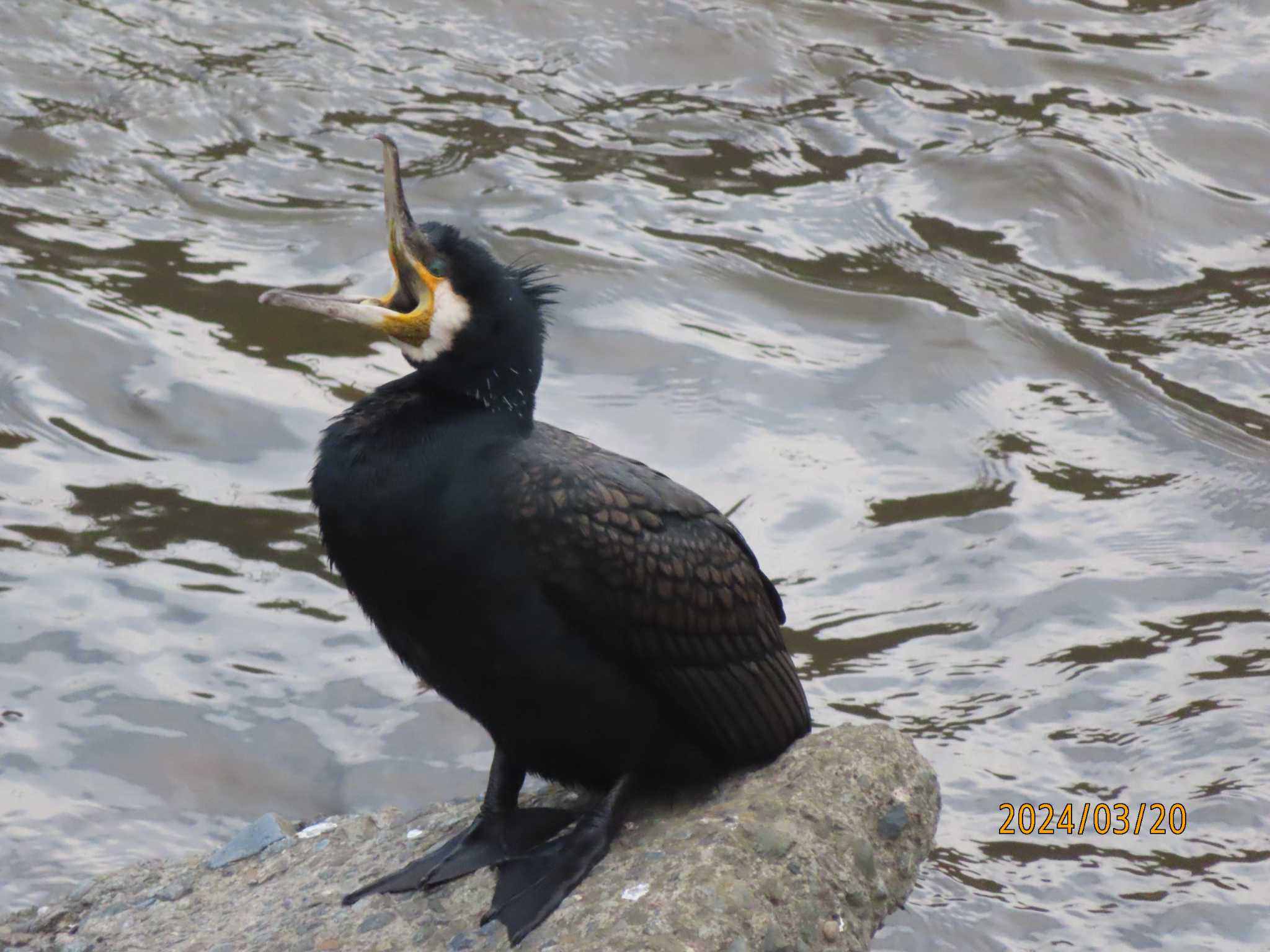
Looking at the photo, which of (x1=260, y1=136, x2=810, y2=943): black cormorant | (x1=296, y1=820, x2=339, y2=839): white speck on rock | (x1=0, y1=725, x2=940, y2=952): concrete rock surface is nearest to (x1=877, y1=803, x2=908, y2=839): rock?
(x1=0, y1=725, x2=940, y2=952): concrete rock surface

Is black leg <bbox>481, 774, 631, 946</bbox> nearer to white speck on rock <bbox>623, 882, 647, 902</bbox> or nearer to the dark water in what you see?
white speck on rock <bbox>623, 882, 647, 902</bbox>

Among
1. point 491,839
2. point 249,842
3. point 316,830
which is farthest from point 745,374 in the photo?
point 491,839

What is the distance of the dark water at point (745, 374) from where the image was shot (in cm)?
661

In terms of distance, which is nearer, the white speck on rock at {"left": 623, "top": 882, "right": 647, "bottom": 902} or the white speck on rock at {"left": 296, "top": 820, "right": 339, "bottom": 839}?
the white speck on rock at {"left": 623, "top": 882, "right": 647, "bottom": 902}

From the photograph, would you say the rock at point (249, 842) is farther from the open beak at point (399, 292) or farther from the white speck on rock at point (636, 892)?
the open beak at point (399, 292)

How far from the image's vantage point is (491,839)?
15.5 feet

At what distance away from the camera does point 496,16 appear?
11.5 metres

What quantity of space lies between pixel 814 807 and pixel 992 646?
2.89 metres

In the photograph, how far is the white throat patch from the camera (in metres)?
4.39

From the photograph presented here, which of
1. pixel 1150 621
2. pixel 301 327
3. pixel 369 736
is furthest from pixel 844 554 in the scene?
pixel 301 327

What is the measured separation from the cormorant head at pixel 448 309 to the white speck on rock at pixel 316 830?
155 cm

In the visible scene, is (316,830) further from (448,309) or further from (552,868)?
(448,309)

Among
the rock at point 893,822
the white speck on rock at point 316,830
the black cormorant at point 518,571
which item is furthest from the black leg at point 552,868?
the white speck on rock at point 316,830

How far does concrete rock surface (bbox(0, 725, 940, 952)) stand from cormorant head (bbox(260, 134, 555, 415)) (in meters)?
1.23
